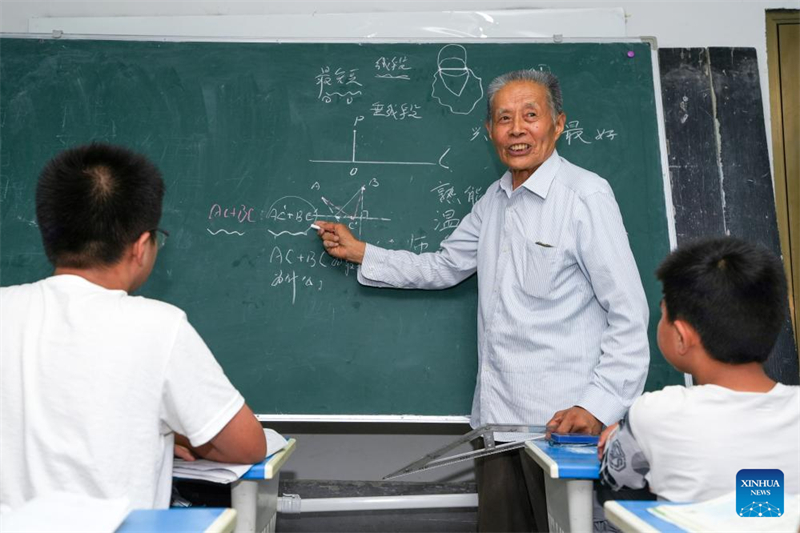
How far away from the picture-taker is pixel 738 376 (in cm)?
152

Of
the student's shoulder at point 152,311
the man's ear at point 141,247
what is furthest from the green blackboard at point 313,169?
the student's shoulder at point 152,311

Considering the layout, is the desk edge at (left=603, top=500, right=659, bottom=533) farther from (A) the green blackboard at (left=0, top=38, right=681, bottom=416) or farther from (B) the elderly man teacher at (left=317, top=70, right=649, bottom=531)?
(A) the green blackboard at (left=0, top=38, right=681, bottom=416)

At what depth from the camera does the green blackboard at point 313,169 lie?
2.75 meters

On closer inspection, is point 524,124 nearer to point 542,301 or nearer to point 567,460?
point 542,301

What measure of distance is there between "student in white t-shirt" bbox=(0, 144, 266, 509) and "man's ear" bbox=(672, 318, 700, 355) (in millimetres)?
969

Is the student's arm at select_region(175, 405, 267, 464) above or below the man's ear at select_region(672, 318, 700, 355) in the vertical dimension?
below

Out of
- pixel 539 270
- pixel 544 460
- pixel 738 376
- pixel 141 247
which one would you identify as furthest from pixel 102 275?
pixel 539 270

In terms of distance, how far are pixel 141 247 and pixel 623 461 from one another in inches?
43.6

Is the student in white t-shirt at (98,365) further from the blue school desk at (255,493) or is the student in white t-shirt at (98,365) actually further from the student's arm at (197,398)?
the blue school desk at (255,493)

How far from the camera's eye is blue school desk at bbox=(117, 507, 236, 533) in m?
1.11

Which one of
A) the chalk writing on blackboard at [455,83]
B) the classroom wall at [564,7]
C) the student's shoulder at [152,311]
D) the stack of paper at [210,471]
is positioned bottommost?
the stack of paper at [210,471]

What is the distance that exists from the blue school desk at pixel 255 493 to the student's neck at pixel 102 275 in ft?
1.68

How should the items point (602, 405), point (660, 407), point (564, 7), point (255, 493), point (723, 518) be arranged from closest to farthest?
point (723, 518)
point (660, 407)
point (255, 493)
point (602, 405)
point (564, 7)

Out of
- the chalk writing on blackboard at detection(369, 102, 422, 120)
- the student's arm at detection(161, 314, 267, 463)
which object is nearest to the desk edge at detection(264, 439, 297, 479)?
the student's arm at detection(161, 314, 267, 463)
